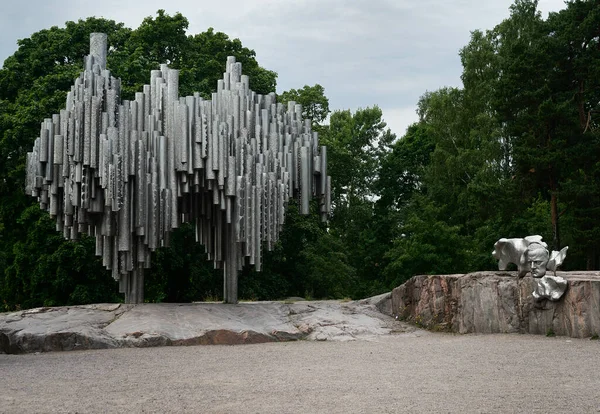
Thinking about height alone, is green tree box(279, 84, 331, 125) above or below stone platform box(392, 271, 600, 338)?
above

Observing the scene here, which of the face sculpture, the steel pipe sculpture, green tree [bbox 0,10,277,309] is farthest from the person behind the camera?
green tree [bbox 0,10,277,309]

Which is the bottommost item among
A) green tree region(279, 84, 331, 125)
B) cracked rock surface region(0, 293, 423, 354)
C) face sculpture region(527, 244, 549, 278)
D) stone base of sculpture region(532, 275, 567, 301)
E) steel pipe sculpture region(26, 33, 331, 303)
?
cracked rock surface region(0, 293, 423, 354)

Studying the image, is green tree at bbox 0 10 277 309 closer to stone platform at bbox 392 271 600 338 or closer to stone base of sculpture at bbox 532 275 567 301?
stone platform at bbox 392 271 600 338

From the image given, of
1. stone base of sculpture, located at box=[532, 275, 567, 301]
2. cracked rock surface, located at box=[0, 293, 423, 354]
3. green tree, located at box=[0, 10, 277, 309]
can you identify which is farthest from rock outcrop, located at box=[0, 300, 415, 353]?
green tree, located at box=[0, 10, 277, 309]

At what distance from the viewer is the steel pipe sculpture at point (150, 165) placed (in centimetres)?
1485

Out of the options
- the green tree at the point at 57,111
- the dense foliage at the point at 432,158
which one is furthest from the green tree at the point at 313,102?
the green tree at the point at 57,111

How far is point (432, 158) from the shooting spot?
4019 cm

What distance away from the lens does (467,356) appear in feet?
37.1

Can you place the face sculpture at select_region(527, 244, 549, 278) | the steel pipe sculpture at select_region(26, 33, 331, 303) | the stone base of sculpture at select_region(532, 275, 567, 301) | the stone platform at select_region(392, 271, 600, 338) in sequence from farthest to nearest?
the steel pipe sculpture at select_region(26, 33, 331, 303), the face sculpture at select_region(527, 244, 549, 278), the stone base of sculpture at select_region(532, 275, 567, 301), the stone platform at select_region(392, 271, 600, 338)

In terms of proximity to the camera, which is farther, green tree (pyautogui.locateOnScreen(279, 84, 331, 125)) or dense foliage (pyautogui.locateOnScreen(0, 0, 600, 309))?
green tree (pyautogui.locateOnScreen(279, 84, 331, 125))

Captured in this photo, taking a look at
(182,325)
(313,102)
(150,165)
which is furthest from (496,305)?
(313,102)

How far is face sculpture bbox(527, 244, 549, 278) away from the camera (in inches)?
561

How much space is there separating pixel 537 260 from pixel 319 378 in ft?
22.2

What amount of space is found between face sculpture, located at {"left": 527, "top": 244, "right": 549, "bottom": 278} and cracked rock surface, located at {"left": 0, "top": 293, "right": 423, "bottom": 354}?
276 cm
